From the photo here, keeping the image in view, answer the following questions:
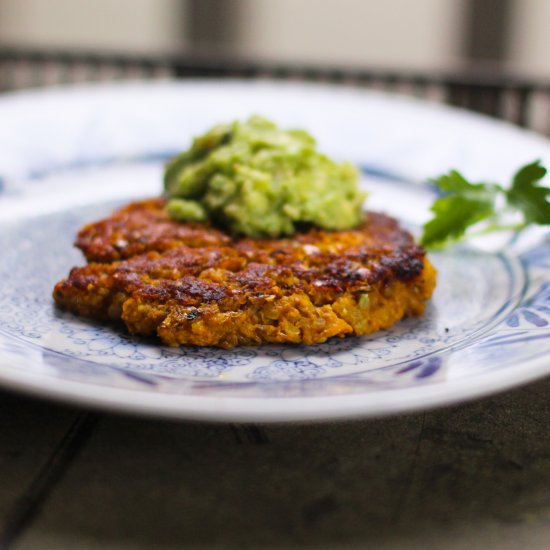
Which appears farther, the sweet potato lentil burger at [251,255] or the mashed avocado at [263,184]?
the mashed avocado at [263,184]

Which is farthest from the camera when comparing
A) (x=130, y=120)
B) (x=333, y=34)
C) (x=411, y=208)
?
(x=333, y=34)

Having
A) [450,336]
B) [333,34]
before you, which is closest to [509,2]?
[333,34]

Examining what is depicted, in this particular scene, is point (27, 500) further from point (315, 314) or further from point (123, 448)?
point (315, 314)

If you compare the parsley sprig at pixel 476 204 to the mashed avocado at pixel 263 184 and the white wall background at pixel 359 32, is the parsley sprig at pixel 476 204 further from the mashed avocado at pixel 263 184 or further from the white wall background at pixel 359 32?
the white wall background at pixel 359 32

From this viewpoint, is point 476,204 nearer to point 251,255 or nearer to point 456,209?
point 456,209

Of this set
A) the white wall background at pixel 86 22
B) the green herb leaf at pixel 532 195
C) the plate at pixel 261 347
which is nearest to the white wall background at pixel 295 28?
the white wall background at pixel 86 22

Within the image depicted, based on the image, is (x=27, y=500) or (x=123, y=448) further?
(x=123, y=448)
